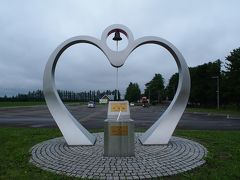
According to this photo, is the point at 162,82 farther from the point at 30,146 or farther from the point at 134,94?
the point at 30,146

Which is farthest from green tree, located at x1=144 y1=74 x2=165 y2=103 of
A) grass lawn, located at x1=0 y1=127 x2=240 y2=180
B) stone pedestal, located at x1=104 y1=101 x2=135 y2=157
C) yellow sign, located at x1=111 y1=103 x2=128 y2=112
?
stone pedestal, located at x1=104 y1=101 x2=135 y2=157

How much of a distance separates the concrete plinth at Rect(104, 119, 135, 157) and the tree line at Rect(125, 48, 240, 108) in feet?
129

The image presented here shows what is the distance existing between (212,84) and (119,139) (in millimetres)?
57998

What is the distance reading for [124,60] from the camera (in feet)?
35.9

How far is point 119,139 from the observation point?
9.64 meters

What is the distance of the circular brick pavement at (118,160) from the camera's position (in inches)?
301

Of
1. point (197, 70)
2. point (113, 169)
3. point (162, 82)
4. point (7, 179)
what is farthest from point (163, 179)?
point (162, 82)

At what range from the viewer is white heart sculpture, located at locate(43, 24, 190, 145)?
11.1 meters

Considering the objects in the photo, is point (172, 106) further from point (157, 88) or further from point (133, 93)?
point (133, 93)

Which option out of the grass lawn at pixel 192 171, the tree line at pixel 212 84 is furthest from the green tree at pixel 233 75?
the grass lawn at pixel 192 171

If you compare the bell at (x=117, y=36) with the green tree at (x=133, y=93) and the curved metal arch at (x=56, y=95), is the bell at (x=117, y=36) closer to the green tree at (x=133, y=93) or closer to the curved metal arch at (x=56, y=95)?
the curved metal arch at (x=56, y=95)

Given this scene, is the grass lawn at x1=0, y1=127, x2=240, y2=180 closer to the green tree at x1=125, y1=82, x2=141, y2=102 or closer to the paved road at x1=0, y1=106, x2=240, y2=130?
the paved road at x1=0, y1=106, x2=240, y2=130

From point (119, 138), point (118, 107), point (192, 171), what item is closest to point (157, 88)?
point (118, 107)

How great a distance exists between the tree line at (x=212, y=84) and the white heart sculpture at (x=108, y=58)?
36.6m
